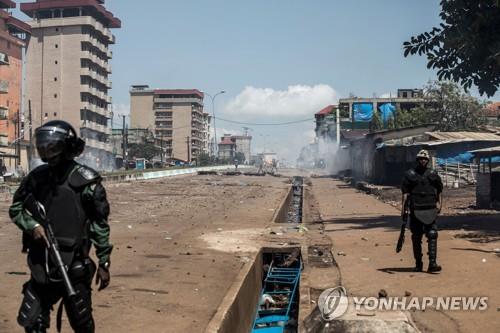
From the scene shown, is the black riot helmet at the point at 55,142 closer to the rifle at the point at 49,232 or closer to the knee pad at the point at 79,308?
the rifle at the point at 49,232

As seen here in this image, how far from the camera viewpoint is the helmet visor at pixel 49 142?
3.96 m

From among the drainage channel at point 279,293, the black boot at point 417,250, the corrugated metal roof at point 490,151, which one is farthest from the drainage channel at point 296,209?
the black boot at point 417,250

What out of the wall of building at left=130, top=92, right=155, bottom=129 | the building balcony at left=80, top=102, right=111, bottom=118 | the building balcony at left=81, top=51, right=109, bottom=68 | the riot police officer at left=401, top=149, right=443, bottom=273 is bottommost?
the riot police officer at left=401, top=149, right=443, bottom=273

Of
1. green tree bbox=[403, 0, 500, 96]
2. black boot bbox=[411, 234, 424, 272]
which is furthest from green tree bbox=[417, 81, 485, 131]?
black boot bbox=[411, 234, 424, 272]

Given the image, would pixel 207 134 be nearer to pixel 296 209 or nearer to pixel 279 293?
pixel 296 209

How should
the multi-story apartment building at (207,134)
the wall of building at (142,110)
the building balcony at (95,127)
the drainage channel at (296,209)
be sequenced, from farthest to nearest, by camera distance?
the multi-story apartment building at (207,134)
the wall of building at (142,110)
the building balcony at (95,127)
the drainage channel at (296,209)

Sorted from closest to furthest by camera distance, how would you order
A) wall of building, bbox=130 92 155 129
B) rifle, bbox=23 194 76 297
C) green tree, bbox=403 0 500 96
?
rifle, bbox=23 194 76 297
green tree, bbox=403 0 500 96
wall of building, bbox=130 92 155 129

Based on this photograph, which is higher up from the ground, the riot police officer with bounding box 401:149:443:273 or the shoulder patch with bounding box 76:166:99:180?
the shoulder patch with bounding box 76:166:99:180

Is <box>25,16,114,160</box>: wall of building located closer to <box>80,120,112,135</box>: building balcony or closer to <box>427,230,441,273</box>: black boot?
<box>80,120,112,135</box>: building balcony

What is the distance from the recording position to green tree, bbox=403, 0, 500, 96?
1342cm

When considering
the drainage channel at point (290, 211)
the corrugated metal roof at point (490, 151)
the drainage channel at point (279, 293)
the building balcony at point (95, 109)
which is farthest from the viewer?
the building balcony at point (95, 109)

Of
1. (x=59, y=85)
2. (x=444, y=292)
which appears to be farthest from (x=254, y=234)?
(x=59, y=85)

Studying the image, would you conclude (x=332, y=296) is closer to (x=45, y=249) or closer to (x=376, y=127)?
(x=45, y=249)

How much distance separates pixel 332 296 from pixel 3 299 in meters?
3.83
